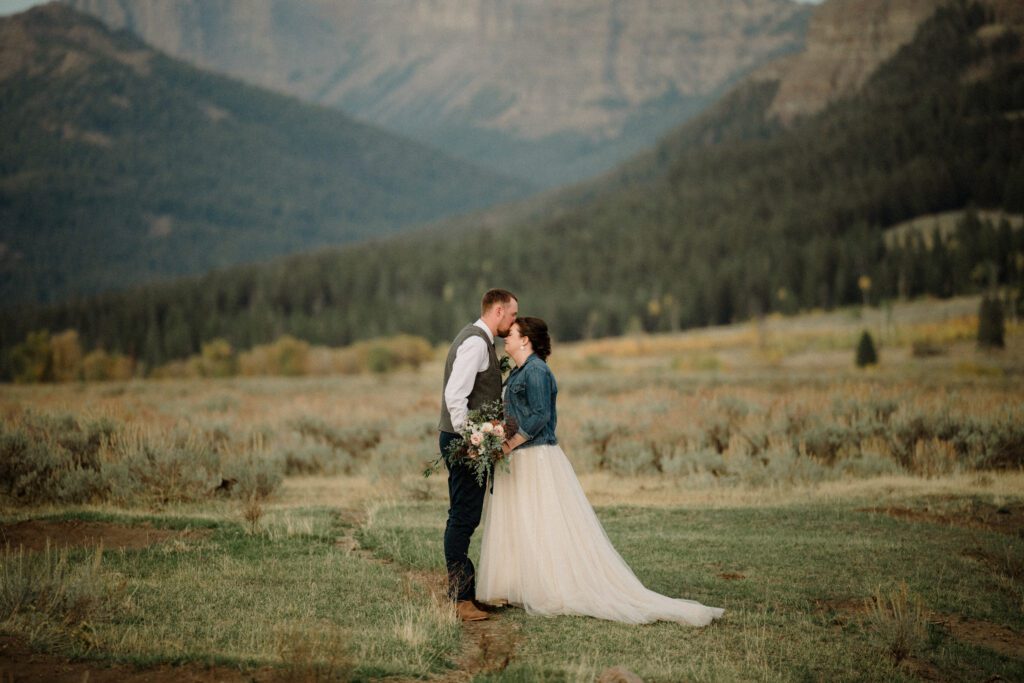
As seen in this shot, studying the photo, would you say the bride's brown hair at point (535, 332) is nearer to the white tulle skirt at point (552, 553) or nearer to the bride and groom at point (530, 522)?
the bride and groom at point (530, 522)

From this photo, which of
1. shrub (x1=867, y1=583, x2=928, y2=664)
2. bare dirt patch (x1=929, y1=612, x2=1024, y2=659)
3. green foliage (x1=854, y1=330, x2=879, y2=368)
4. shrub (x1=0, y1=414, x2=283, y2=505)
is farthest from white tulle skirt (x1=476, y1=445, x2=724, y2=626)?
green foliage (x1=854, y1=330, x2=879, y2=368)

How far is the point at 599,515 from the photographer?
44.9ft

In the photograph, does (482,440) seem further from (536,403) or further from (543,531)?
(543,531)

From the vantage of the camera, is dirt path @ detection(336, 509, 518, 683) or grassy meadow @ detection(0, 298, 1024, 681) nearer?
dirt path @ detection(336, 509, 518, 683)

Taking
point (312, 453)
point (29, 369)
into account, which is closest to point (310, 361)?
point (29, 369)

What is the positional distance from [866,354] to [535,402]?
148 feet

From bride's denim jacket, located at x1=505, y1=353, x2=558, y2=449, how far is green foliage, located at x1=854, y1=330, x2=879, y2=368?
4400 centimetres

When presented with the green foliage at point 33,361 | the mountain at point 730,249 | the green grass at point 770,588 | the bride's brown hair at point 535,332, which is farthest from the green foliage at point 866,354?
the green foliage at point 33,361

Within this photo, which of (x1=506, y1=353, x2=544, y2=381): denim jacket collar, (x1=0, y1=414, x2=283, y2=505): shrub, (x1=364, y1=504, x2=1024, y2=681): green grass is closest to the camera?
(x1=364, y1=504, x2=1024, y2=681): green grass

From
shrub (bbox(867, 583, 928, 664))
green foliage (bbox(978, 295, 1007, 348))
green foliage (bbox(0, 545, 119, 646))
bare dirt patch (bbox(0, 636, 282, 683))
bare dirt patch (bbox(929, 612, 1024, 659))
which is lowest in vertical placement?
bare dirt patch (bbox(929, 612, 1024, 659))

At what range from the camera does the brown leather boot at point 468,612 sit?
809 centimetres

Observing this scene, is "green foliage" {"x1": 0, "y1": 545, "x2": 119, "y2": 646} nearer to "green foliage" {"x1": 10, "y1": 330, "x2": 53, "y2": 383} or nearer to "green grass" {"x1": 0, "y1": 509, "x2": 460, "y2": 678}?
"green grass" {"x1": 0, "y1": 509, "x2": 460, "y2": 678}

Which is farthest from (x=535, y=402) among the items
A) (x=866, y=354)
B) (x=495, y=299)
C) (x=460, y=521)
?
(x=866, y=354)

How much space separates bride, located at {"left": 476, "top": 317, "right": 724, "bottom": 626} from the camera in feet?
26.9
